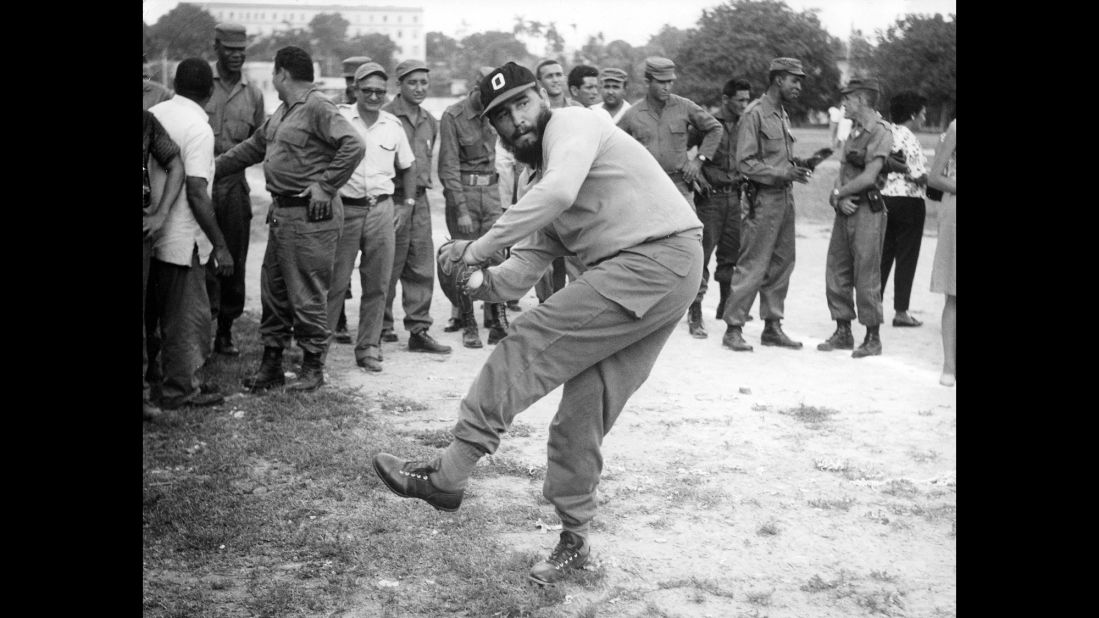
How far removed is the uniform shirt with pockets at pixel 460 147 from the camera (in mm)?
8992

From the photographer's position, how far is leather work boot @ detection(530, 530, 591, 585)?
4480 millimetres

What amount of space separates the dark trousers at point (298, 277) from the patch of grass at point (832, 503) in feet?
11.3

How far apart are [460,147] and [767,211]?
8.20 feet

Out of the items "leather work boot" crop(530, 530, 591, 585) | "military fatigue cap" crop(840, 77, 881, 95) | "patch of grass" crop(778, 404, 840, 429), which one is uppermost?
"military fatigue cap" crop(840, 77, 881, 95)

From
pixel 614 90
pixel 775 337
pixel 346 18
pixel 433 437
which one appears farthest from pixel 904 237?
pixel 346 18

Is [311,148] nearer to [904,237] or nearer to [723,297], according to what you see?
[723,297]

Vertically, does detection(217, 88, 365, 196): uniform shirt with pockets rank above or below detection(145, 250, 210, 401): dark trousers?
above

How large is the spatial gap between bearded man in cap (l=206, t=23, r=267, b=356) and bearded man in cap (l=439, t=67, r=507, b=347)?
151 cm

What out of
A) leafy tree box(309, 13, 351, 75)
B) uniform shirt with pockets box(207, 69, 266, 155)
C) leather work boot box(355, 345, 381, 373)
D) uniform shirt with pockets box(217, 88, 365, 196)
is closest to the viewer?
uniform shirt with pockets box(217, 88, 365, 196)

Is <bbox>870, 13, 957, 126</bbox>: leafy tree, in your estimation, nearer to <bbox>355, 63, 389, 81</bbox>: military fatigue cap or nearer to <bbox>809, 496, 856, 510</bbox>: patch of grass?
<bbox>355, 63, 389, 81</bbox>: military fatigue cap

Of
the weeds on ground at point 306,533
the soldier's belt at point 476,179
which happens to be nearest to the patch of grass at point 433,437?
the weeds on ground at point 306,533

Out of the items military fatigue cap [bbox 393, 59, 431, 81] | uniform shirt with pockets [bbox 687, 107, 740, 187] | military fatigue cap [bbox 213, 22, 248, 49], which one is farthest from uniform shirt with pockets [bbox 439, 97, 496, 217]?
uniform shirt with pockets [bbox 687, 107, 740, 187]

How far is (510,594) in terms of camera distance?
4.35 metres
